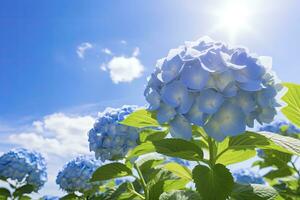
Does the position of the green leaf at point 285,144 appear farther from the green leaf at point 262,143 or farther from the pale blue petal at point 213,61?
the pale blue petal at point 213,61

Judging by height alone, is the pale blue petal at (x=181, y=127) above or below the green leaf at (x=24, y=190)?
below

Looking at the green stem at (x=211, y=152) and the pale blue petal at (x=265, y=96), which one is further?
the green stem at (x=211, y=152)

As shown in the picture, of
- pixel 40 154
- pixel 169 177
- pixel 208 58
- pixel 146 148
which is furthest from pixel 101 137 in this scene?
pixel 40 154

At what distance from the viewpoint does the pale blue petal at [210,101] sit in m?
2.29

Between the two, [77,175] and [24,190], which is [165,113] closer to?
[77,175]

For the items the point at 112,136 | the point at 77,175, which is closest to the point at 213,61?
the point at 112,136

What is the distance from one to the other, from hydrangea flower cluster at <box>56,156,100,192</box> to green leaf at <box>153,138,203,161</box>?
3.21m

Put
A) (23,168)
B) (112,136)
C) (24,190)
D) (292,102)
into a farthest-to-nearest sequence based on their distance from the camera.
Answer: (23,168), (24,190), (112,136), (292,102)

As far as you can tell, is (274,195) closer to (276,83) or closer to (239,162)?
(239,162)

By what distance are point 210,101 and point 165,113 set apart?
1.07 feet

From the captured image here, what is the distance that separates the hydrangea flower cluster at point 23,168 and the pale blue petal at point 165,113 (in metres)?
4.70

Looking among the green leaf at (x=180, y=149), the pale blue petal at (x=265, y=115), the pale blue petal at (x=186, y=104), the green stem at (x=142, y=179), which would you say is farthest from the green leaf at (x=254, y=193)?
the green stem at (x=142, y=179)

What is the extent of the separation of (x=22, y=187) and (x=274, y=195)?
4.67m

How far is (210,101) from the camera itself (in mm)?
2303
